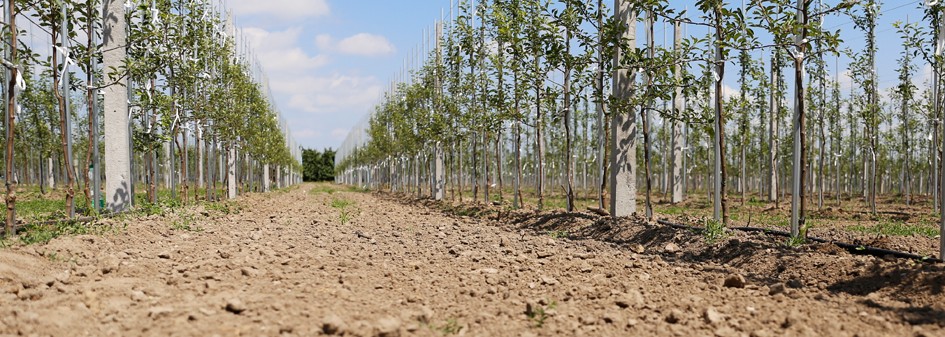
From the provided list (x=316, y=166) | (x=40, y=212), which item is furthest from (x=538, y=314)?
(x=316, y=166)

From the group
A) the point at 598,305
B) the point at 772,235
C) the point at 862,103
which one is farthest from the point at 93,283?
the point at 862,103

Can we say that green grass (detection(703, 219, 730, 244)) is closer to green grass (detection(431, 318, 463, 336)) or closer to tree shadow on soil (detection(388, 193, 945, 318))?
tree shadow on soil (detection(388, 193, 945, 318))

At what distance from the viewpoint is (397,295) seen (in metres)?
4.86

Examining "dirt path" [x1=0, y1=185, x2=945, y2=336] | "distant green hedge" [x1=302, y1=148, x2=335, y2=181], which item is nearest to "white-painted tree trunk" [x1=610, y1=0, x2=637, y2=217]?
"dirt path" [x1=0, y1=185, x2=945, y2=336]

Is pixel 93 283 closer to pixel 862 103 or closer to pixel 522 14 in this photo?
pixel 522 14

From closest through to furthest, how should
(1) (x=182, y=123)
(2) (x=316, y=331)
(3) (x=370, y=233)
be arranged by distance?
(2) (x=316, y=331)
(3) (x=370, y=233)
(1) (x=182, y=123)

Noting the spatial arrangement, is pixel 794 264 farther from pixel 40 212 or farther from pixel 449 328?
pixel 40 212

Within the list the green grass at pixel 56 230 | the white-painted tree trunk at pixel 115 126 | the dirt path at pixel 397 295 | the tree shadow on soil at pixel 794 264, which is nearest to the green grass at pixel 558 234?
the tree shadow on soil at pixel 794 264

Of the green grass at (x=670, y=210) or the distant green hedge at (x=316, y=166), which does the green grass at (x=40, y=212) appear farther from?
the distant green hedge at (x=316, y=166)

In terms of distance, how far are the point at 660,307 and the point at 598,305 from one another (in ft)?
1.37

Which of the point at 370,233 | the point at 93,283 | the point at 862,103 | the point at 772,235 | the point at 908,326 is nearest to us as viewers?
the point at 908,326

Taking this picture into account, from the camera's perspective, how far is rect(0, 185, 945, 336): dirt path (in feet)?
12.2

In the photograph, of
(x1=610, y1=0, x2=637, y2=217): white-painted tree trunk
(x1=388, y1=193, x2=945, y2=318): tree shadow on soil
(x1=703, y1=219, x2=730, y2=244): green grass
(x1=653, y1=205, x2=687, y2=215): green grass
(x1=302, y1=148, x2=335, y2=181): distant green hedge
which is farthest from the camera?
(x1=302, y1=148, x2=335, y2=181): distant green hedge

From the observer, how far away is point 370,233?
973cm
